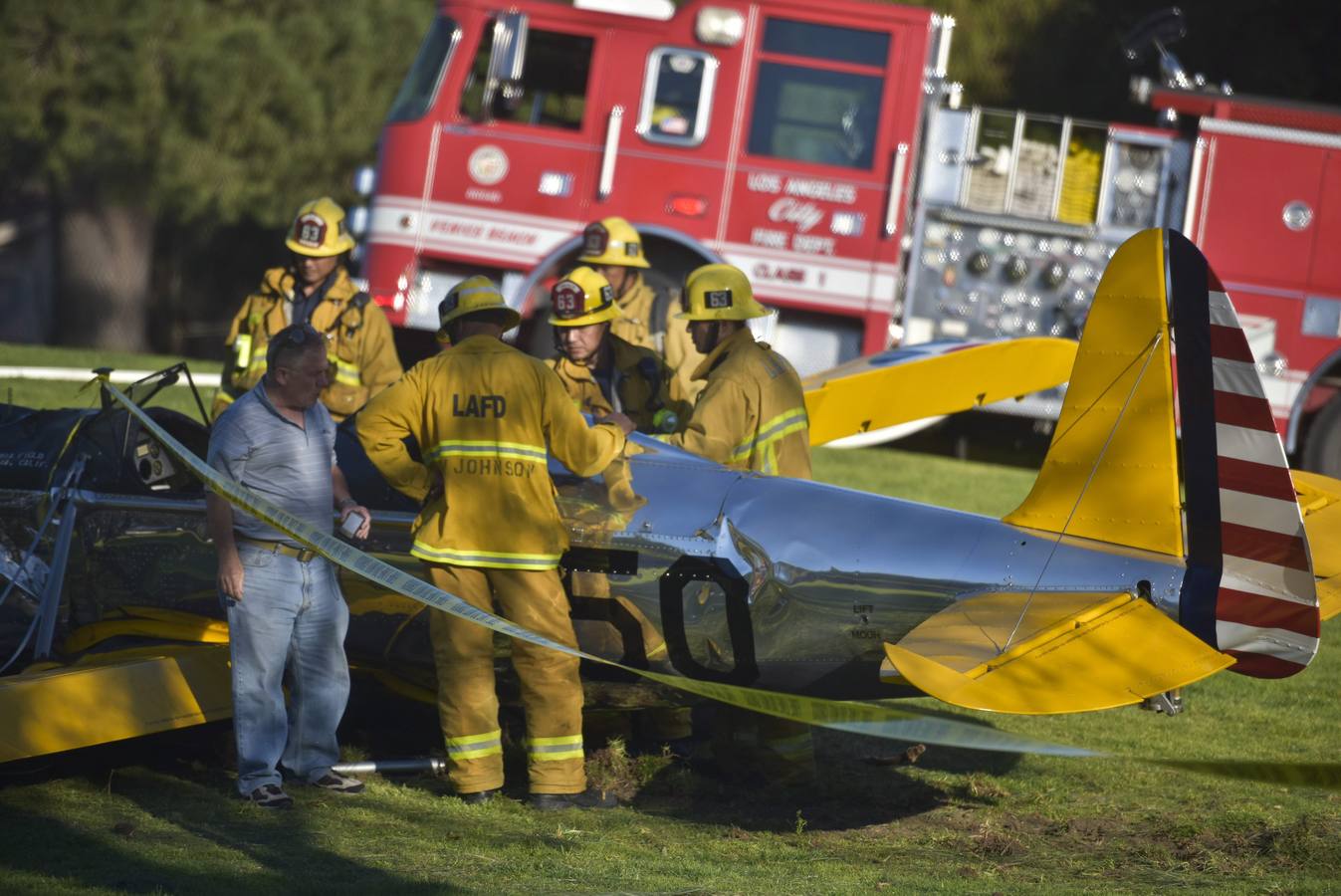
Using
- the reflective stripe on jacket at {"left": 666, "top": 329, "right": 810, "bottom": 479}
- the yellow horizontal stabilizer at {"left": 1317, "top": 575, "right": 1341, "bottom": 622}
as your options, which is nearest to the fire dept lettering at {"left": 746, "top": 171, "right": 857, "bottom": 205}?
the reflective stripe on jacket at {"left": 666, "top": 329, "right": 810, "bottom": 479}

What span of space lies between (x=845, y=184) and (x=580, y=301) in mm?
4871

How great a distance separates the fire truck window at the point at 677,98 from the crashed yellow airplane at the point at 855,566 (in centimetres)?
577

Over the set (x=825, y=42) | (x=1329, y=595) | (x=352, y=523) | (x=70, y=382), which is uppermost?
(x=825, y=42)

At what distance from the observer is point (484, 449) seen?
5973 mm

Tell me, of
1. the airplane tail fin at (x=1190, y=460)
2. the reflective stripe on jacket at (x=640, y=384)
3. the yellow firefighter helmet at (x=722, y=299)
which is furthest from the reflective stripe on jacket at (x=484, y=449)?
the reflective stripe on jacket at (x=640, y=384)

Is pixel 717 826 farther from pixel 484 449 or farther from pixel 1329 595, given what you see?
pixel 1329 595

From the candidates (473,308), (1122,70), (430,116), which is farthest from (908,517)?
(1122,70)

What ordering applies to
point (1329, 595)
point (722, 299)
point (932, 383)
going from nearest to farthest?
1. point (1329, 595)
2. point (722, 299)
3. point (932, 383)

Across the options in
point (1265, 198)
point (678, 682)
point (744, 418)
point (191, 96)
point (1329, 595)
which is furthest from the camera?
point (191, 96)

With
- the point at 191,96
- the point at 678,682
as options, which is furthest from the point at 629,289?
the point at 191,96

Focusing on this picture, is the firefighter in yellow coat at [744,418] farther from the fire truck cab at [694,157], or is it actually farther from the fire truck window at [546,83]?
the fire truck window at [546,83]

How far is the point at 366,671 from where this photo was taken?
6.65 meters

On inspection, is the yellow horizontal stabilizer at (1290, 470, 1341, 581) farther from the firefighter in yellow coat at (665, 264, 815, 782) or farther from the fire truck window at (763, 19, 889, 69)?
the fire truck window at (763, 19, 889, 69)

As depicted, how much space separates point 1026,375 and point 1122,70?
967 centimetres
